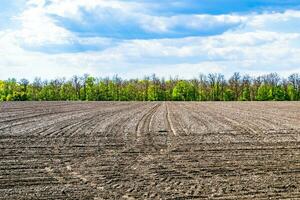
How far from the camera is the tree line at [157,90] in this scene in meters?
133

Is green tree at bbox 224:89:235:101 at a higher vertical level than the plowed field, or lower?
higher

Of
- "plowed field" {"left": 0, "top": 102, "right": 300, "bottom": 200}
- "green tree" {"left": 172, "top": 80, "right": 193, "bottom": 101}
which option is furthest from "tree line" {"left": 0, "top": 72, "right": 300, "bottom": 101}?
"plowed field" {"left": 0, "top": 102, "right": 300, "bottom": 200}

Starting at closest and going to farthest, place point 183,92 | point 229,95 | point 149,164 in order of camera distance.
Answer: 1. point 149,164
2. point 183,92
3. point 229,95

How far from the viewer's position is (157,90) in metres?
140

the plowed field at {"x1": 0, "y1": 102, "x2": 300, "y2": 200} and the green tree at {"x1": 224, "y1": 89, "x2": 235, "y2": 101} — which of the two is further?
the green tree at {"x1": 224, "y1": 89, "x2": 235, "y2": 101}

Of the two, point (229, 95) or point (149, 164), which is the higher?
point (229, 95)

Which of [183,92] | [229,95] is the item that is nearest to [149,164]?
[183,92]

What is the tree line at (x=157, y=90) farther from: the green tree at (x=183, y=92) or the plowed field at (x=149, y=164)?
the plowed field at (x=149, y=164)

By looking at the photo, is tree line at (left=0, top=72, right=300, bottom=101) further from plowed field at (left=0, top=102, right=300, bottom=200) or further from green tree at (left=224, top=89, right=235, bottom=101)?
plowed field at (left=0, top=102, right=300, bottom=200)

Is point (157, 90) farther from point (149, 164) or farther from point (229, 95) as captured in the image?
point (149, 164)

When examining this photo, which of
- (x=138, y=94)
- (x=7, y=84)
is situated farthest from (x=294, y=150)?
(x=7, y=84)

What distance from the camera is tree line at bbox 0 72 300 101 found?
133 metres

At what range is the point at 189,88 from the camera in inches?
5438

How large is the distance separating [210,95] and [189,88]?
636cm
